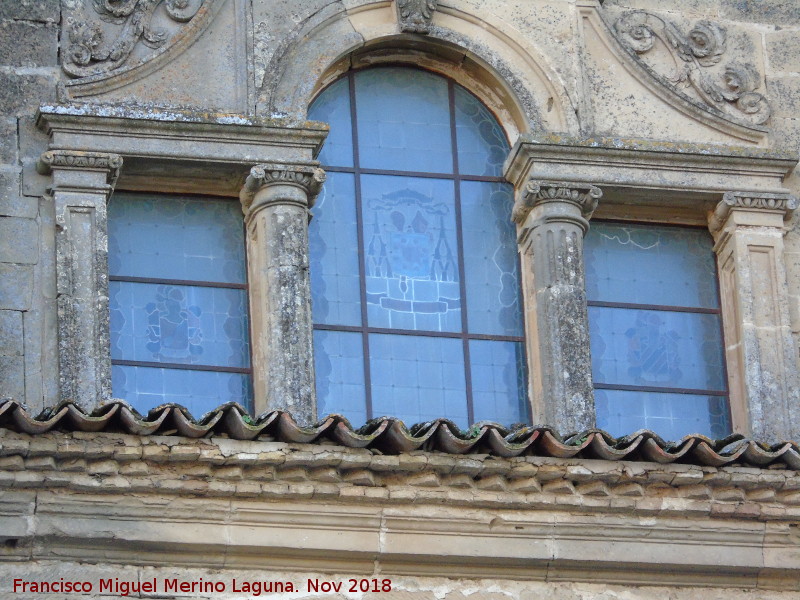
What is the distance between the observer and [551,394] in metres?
14.3

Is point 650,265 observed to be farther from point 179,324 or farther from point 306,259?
point 179,324

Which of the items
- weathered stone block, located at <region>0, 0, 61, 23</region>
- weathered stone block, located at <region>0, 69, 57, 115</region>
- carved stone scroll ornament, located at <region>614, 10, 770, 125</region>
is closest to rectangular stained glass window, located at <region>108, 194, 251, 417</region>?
weathered stone block, located at <region>0, 69, 57, 115</region>

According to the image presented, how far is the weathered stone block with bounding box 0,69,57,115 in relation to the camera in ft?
47.2

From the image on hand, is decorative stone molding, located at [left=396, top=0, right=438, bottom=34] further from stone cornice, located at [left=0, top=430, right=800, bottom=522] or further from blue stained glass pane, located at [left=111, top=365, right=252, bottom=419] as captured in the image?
stone cornice, located at [left=0, top=430, right=800, bottom=522]

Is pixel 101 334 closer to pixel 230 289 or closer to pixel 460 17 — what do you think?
pixel 230 289

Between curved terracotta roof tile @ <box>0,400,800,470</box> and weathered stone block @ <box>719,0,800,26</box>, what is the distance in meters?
3.15

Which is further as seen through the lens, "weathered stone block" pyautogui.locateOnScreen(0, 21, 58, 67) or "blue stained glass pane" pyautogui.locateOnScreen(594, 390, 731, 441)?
"blue stained glass pane" pyautogui.locateOnScreen(594, 390, 731, 441)

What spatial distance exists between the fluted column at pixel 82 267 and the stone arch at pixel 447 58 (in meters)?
1.23

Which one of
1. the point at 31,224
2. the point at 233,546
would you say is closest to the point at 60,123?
the point at 31,224

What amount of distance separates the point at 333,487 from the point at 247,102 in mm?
2654

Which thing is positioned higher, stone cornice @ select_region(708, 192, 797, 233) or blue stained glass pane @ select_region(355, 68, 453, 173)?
blue stained glass pane @ select_region(355, 68, 453, 173)

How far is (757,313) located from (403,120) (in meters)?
2.19

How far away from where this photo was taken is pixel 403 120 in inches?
597

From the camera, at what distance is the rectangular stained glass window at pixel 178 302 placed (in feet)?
46.5
